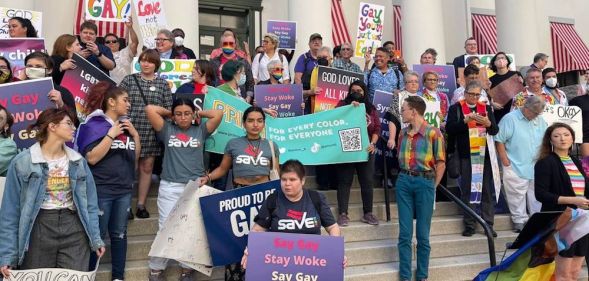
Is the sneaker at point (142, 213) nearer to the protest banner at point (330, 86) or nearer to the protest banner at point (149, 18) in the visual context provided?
the protest banner at point (330, 86)

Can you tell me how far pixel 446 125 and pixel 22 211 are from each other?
214 inches

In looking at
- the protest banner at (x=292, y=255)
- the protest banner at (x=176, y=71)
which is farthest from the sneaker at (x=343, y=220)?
the protest banner at (x=176, y=71)

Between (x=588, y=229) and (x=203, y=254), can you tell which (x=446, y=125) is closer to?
(x=588, y=229)

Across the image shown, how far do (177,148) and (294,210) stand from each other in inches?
67.5

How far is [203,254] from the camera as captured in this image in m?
5.21

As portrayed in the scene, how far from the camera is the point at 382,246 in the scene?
21.3 feet

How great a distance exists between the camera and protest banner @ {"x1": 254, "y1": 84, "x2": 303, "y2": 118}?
768 centimetres

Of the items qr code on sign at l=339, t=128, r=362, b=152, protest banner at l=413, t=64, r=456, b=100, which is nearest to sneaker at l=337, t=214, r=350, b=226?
qr code on sign at l=339, t=128, r=362, b=152

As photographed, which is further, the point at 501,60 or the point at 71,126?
the point at 501,60

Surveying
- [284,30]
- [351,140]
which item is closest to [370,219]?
[351,140]

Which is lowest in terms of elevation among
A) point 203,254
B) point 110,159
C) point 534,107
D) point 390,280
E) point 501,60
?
point 390,280

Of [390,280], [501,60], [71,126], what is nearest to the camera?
[71,126]

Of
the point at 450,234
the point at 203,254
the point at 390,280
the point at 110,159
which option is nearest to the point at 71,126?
the point at 110,159

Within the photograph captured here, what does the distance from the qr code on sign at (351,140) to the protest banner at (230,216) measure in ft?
7.04
